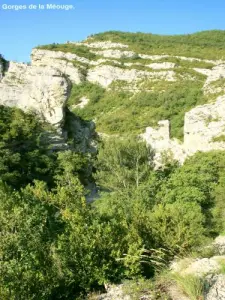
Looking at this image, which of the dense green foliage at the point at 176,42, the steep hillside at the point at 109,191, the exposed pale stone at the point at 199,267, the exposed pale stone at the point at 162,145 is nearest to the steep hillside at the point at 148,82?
the dense green foliage at the point at 176,42

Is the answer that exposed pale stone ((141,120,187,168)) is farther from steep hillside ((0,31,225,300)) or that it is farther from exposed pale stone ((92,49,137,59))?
exposed pale stone ((92,49,137,59))

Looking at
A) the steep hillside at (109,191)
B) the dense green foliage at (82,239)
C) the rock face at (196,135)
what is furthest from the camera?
the rock face at (196,135)

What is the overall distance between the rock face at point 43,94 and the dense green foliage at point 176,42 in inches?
2768

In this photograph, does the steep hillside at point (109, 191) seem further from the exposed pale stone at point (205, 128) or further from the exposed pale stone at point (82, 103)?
the exposed pale stone at point (82, 103)

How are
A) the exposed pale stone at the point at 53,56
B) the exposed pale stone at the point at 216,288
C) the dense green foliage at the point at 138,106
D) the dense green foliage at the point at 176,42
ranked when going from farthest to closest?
the dense green foliage at the point at 176,42
the exposed pale stone at the point at 53,56
the dense green foliage at the point at 138,106
the exposed pale stone at the point at 216,288

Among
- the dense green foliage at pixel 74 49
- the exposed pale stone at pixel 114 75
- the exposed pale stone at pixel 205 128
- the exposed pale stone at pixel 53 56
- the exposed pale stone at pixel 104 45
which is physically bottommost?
the exposed pale stone at pixel 205 128

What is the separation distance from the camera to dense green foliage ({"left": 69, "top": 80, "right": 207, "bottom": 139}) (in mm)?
65062

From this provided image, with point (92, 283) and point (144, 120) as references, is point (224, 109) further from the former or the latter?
point (92, 283)

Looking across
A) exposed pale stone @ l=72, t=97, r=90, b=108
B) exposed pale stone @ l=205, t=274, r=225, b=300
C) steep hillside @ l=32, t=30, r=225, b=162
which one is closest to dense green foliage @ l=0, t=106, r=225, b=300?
exposed pale stone @ l=205, t=274, r=225, b=300

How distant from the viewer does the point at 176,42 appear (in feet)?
400

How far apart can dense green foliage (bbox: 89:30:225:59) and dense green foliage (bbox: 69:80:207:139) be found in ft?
79.6

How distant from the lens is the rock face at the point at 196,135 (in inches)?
1575

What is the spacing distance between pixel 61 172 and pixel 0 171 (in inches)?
207

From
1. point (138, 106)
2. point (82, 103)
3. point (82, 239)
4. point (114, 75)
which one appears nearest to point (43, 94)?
point (82, 239)
